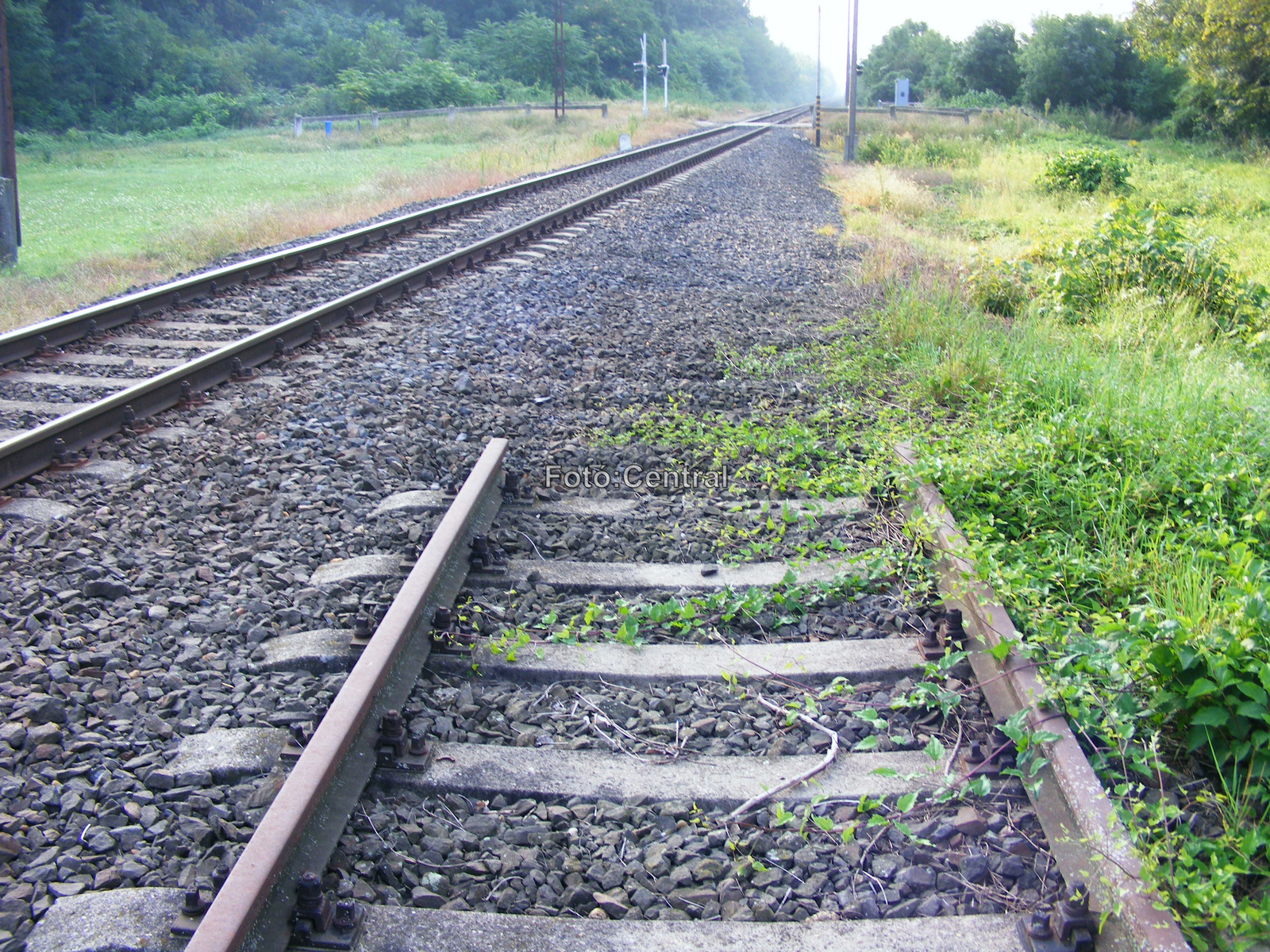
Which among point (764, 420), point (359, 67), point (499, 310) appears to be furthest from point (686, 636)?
point (359, 67)

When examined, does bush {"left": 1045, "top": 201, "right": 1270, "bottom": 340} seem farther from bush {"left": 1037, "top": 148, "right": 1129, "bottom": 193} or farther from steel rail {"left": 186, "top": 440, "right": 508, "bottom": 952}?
bush {"left": 1037, "top": 148, "right": 1129, "bottom": 193}

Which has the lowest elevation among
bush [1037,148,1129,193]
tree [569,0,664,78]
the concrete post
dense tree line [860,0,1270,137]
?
the concrete post

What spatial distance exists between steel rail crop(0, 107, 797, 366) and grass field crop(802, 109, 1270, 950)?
17.5 ft

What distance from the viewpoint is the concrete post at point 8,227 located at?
440 inches

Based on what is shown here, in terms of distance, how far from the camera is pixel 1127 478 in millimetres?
3768

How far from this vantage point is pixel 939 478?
397 centimetres

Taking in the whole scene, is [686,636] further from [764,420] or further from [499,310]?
[499,310]

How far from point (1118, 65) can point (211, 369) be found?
176ft

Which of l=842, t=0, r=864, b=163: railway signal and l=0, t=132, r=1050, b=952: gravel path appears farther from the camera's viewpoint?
l=842, t=0, r=864, b=163: railway signal

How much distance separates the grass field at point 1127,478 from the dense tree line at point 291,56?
4391cm

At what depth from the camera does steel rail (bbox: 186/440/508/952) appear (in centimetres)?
180

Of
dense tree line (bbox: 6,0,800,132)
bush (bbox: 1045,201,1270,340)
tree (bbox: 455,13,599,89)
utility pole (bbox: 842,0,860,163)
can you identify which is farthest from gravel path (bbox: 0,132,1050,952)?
tree (bbox: 455,13,599,89)

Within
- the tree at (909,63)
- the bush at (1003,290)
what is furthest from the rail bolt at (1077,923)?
the tree at (909,63)

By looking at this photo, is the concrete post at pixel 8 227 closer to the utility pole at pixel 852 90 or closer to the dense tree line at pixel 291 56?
the utility pole at pixel 852 90
